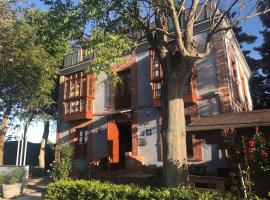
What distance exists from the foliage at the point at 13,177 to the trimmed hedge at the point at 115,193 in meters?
5.91

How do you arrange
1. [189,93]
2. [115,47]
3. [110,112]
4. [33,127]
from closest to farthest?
[115,47] < [189,93] < [110,112] < [33,127]

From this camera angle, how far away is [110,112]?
18547 mm

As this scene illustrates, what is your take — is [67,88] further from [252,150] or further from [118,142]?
[252,150]

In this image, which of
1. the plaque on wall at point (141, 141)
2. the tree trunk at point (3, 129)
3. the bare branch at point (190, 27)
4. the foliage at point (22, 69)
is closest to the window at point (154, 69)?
the plaque on wall at point (141, 141)

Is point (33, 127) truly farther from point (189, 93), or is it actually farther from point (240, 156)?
point (240, 156)

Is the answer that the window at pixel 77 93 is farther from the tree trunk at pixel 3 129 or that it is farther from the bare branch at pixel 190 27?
the bare branch at pixel 190 27

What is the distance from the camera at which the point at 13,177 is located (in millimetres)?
14953

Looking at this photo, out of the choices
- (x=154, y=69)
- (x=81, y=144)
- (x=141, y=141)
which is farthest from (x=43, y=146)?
(x=154, y=69)

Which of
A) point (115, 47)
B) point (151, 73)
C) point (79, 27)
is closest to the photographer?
point (115, 47)

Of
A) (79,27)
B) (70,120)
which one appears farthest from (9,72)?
(79,27)

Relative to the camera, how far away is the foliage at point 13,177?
48.9 feet

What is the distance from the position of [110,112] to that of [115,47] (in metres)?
10.0

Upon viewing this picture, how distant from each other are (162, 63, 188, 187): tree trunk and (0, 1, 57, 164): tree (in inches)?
382


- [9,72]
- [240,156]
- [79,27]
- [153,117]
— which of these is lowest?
[240,156]
